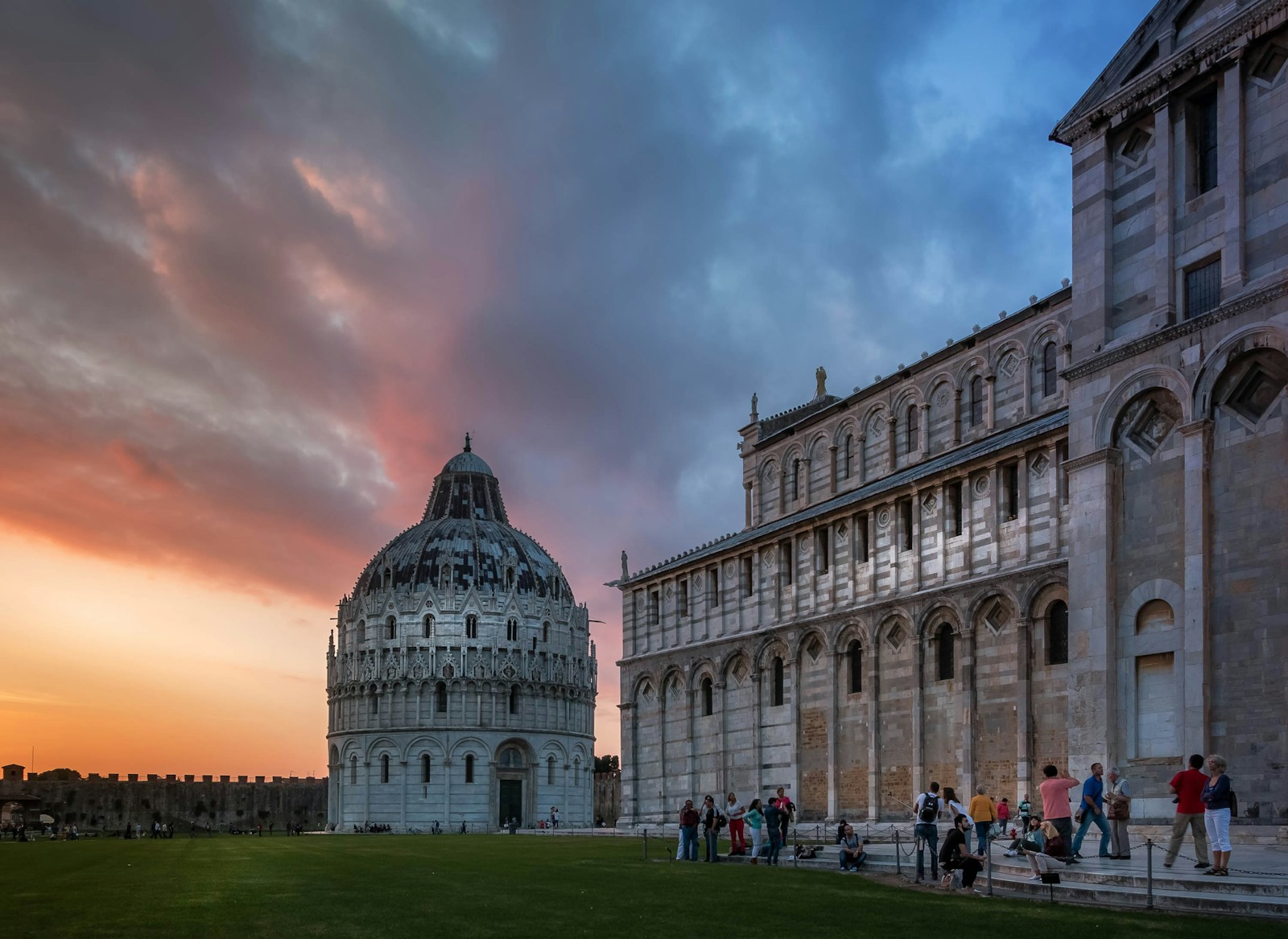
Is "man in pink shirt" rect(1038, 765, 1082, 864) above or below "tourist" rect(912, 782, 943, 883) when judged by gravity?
above

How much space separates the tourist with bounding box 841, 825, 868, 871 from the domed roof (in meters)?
98.6

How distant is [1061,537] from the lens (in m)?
40.6

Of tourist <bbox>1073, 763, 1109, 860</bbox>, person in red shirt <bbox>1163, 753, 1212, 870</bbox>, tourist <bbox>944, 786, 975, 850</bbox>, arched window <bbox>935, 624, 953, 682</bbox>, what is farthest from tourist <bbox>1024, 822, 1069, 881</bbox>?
arched window <bbox>935, 624, 953, 682</bbox>

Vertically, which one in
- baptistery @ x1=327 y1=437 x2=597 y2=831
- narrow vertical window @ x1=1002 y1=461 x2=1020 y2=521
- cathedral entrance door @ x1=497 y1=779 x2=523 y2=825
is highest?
narrow vertical window @ x1=1002 y1=461 x2=1020 y2=521

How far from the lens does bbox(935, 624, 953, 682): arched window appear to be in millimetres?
45625

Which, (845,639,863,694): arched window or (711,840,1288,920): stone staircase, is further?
(845,639,863,694): arched window

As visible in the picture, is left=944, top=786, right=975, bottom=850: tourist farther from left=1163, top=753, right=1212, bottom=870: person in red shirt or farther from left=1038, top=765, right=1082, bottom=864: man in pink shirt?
left=1163, top=753, right=1212, bottom=870: person in red shirt

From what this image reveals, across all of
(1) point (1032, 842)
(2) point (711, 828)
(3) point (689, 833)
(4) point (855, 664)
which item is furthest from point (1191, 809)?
(4) point (855, 664)

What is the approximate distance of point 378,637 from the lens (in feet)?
409

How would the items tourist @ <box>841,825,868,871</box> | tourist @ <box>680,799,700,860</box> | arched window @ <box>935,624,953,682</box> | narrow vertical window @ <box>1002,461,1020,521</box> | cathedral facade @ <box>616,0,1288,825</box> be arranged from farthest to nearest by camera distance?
arched window @ <box>935,624,953,682</box>
narrow vertical window @ <box>1002,461,1020,521</box>
tourist @ <box>680,799,700,860</box>
tourist @ <box>841,825,868,871</box>
cathedral facade @ <box>616,0,1288,825</box>

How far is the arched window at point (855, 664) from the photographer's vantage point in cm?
5025

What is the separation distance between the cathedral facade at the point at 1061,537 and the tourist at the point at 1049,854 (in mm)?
4965

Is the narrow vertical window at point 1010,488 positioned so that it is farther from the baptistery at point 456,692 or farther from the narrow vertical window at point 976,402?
the baptistery at point 456,692

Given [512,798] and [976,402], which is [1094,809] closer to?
[976,402]
